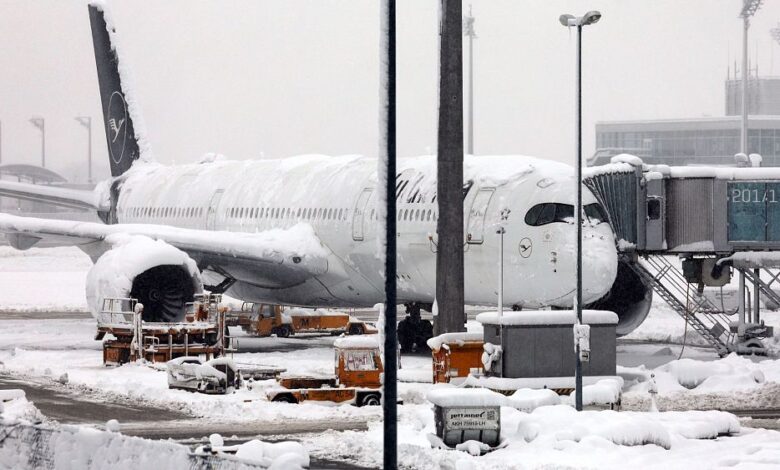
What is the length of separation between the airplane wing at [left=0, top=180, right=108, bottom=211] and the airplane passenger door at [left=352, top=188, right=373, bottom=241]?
40.7 ft

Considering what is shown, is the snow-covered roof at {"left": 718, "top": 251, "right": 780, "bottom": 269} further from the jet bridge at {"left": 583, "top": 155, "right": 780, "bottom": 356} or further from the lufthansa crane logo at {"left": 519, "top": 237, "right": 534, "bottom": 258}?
the lufthansa crane logo at {"left": 519, "top": 237, "right": 534, "bottom": 258}

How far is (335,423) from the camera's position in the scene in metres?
21.3

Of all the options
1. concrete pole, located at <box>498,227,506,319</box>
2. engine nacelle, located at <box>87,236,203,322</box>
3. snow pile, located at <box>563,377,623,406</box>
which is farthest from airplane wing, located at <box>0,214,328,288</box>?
snow pile, located at <box>563,377,623,406</box>

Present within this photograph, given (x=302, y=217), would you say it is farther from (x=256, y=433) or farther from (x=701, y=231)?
(x=256, y=433)

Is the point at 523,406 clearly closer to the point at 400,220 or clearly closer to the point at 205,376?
the point at 205,376

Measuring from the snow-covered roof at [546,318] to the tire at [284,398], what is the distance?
3.74 m

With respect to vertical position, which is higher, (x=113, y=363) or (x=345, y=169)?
(x=345, y=169)

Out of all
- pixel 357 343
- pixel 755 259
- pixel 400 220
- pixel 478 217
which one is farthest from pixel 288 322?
pixel 357 343

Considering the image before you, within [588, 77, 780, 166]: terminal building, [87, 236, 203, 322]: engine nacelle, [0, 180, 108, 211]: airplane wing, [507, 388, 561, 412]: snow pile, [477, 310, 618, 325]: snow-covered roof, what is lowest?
[507, 388, 561, 412]: snow pile

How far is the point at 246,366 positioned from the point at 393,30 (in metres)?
17.0

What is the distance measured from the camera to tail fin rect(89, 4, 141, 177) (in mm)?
44219

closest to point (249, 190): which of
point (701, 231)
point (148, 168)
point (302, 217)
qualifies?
point (302, 217)

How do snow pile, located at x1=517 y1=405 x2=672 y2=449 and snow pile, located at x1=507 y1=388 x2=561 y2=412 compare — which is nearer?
snow pile, located at x1=517 y1=405 x2=672 y2=449

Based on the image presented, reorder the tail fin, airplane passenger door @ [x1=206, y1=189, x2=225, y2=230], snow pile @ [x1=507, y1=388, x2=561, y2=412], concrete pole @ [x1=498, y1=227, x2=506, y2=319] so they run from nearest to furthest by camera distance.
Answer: snow pile @ [x1=507, y1=388, x2=561, y2=412] → concrete pole @ [x1=498, y1=227, x2=506, y2=319] → airplane passenger door @ [x1=206, y1=189, x2=225, y2=230] → the tail fin
